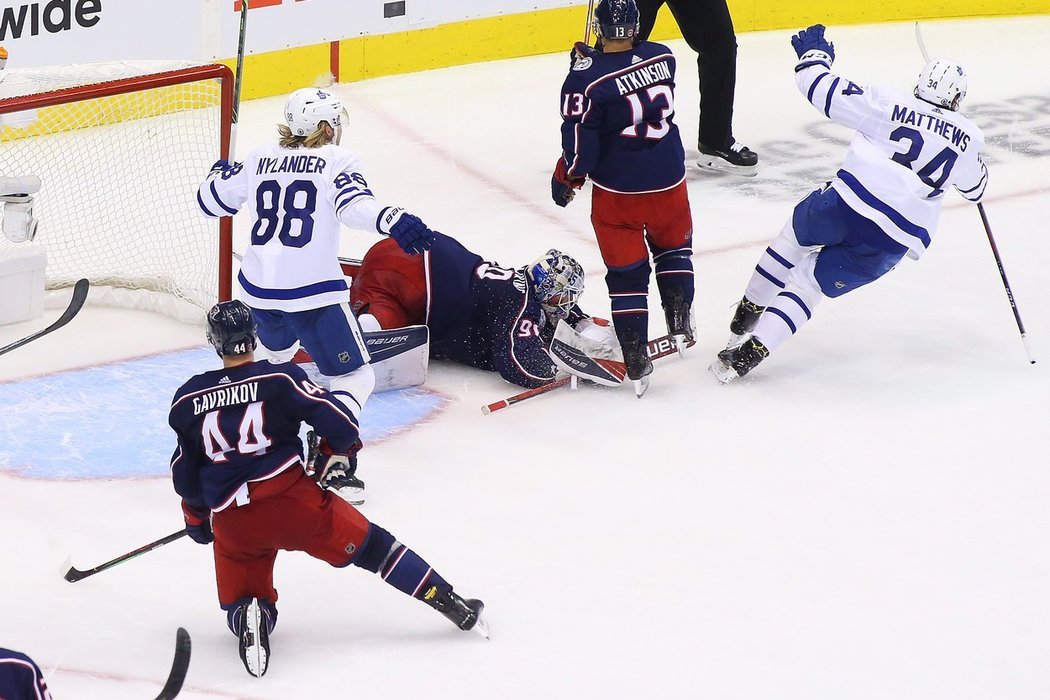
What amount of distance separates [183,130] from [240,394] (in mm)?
2317

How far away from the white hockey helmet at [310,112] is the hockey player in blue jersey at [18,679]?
→ 5.93 feet

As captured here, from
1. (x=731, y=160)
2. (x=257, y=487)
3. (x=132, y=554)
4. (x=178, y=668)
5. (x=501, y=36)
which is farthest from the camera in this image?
(x=501, y=36)

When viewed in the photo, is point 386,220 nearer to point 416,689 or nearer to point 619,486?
point 619,486

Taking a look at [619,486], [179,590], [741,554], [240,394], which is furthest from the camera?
[619,486]

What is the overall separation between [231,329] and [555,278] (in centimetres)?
154

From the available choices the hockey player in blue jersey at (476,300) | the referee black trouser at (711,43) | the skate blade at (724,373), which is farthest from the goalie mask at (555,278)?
the referee black trouser at (711,43)

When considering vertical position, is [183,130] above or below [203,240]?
above

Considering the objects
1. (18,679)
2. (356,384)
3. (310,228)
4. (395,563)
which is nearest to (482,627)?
(395,563)

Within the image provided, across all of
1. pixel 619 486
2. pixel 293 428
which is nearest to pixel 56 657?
pixel 293 428

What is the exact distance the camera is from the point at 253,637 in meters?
3.04

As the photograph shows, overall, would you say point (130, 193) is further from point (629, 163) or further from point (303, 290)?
point (629, 163)

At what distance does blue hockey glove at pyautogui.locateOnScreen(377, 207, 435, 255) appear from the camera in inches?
147

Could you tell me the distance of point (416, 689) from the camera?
3.04 m

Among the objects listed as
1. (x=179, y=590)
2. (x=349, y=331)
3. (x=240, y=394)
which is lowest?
(x=179, y=590)
